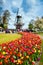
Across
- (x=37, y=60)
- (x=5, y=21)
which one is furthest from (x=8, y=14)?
(x=37, y=60)

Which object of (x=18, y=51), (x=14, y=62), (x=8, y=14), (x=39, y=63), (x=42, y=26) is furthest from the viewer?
(x=42, y=26)

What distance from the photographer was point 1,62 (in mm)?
6246

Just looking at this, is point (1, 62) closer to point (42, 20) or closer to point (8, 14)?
point (8, 14)

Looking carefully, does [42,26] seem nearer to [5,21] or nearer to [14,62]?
[5,21]

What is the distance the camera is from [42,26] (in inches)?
4094

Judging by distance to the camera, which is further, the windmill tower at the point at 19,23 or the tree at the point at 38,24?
the tree at the point at 38,24

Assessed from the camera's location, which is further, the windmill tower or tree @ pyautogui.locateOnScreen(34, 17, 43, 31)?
tree @ pyautogui.locateOnScreen(34, 17, 43, 31)

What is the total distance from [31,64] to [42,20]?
9981cm

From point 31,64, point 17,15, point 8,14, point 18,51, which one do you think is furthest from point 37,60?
point 8,14

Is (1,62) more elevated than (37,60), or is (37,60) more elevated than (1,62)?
(1,62)

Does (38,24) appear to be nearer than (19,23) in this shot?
No

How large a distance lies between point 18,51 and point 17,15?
82.0 m

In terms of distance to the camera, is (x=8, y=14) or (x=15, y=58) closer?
(x=15, y=58)

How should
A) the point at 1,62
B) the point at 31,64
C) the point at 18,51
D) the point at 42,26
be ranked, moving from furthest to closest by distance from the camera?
the point at 42,26
the point at 31,64
the point at 18,51
the point at 1,62
